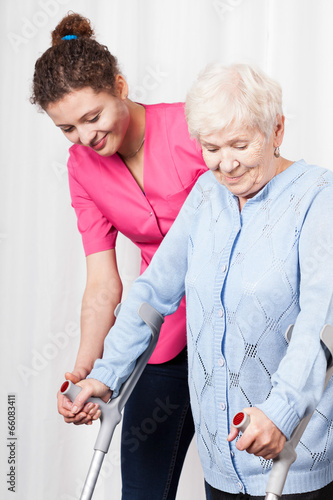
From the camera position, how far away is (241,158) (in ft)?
3.92

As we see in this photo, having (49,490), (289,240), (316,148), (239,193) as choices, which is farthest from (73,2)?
(49,490)

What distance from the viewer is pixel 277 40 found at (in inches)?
85.2

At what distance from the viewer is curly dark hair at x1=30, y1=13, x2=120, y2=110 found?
146 cm

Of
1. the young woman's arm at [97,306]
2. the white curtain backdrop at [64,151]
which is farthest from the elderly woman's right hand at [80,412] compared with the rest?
the white curtain backdrop at [64,151]

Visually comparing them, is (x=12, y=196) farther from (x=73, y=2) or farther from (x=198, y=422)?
(x=198, y=422)

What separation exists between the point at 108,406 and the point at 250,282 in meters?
0.39

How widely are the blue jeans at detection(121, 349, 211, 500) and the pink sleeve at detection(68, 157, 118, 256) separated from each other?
1.08ft

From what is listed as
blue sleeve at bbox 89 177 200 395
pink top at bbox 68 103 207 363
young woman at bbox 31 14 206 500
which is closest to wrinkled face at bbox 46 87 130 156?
young woman at bbox 31 14 206 500

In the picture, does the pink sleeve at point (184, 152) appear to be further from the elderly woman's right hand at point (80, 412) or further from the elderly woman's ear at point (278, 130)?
the elderly woman's right hand at point (80, 412)

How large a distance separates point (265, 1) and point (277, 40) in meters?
0.13

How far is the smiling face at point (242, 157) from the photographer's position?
1181 millimetres

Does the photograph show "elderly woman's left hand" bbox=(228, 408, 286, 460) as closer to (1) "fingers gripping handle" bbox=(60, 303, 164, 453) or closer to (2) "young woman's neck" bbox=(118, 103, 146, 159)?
(1) "fingers gripping handle" bbox=(60, 303, 164, 453)

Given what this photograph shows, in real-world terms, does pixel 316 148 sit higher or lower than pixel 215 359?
higher

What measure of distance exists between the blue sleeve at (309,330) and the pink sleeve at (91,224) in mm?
680
